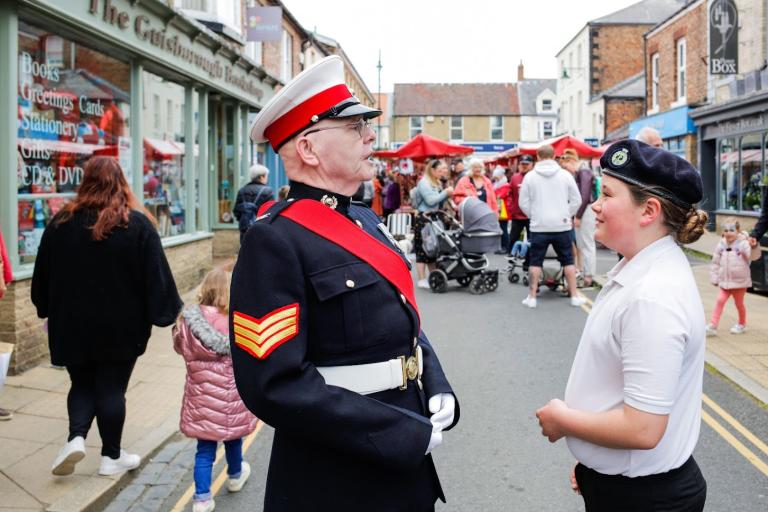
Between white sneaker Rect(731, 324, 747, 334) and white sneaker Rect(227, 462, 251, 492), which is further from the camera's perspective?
white sneaker Rect(731, 324, 747, 334)

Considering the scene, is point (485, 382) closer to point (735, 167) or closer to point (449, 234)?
point (449, 234)

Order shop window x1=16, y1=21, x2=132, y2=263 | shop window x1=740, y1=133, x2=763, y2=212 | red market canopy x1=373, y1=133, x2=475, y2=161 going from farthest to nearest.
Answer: red market canopy x1=373, y1=133, x2=475, y2=161
shop window x1=740, y1=133, x2=763, y2=212
shop window x1=16, y1=21, x2=132, y2=263

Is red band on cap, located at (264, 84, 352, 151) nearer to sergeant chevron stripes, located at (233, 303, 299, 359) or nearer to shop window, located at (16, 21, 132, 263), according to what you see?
sergeant chevron stripes, located at (233, 303, 299, 359)

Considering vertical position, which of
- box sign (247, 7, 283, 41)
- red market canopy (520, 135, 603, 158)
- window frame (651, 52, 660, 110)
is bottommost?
red market canopy (520, 135, 603, 158)

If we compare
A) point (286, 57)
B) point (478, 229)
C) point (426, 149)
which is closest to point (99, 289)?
point (478, 229)

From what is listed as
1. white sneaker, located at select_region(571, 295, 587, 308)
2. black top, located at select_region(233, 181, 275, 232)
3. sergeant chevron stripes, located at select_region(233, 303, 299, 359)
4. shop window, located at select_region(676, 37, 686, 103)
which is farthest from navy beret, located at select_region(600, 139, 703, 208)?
shop window, located at select_region(676, 37, 686, 103)

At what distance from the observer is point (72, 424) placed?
491 centimetres

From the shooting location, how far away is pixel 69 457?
4.77m

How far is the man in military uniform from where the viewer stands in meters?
2.13

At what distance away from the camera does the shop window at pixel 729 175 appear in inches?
866

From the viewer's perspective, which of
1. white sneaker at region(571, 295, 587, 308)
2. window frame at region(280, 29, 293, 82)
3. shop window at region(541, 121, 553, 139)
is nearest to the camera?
white sneaker at region(571, 295, 587, 308)

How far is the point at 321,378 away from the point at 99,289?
10.2 feet

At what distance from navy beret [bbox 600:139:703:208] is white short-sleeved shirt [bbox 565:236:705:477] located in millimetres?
142

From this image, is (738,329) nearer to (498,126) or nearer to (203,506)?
(203,506)
